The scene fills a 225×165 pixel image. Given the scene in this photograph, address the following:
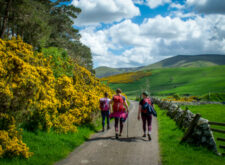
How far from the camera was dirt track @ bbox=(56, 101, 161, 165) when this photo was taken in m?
7.27

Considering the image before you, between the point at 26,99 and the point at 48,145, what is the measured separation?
2.17 metres

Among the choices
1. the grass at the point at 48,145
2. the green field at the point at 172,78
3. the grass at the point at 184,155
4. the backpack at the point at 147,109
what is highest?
the green field at the point at 172,78

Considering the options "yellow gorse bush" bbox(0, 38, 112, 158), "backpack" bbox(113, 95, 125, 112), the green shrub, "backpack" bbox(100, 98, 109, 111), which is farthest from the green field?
"backpack" bbox(113, 95, 125, 112)

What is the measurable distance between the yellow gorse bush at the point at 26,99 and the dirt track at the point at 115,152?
169 centimetres

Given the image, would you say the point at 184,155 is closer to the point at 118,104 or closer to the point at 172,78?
the point at 118,104

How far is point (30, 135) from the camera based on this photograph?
8680 millimetres

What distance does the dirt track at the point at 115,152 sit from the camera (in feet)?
23.9

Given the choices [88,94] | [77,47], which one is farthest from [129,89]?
[88,94]

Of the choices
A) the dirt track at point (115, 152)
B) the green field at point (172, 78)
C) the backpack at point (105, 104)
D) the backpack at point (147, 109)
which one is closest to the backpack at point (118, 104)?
the backpack at point (147, 109)

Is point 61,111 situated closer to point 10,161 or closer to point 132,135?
point 132,135

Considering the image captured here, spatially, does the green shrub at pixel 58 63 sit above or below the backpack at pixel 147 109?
above

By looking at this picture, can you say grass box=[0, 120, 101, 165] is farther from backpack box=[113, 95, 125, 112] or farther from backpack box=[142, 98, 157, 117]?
backpack box=[142, 98, 157, 117]

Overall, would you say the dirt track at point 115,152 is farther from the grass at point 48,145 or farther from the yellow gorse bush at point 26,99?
the yellow gorse bush at point 26,99

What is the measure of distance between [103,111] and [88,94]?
2.05 meters
